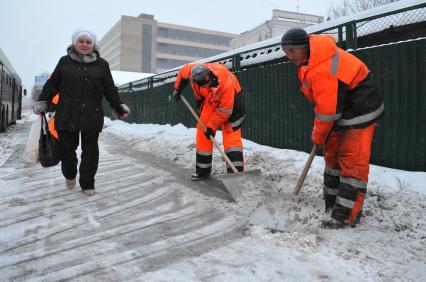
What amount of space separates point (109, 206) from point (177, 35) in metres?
82.7

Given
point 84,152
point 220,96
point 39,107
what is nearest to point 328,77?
point 220,96

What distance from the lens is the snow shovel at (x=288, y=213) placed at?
304 centimetres

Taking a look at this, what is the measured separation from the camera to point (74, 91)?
4.04 meters

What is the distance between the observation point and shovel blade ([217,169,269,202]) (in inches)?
156

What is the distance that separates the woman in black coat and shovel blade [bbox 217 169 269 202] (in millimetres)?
1546

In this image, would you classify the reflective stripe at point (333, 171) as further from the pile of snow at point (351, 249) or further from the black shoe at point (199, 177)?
the black shoe at point (199, 177)

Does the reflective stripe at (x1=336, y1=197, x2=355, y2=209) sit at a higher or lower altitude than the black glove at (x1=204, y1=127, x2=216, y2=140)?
lower

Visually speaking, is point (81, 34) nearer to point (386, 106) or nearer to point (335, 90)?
point (335, 90)

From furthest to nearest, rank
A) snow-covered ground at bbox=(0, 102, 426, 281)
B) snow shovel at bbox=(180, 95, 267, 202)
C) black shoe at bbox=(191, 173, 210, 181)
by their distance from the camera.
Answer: black shoe at bbox=(191, 173, 210, 181), snow shovel at bbox=(180, 95, 267, 202), snow-covered ground at bbox=(0, 102, 426, 281)

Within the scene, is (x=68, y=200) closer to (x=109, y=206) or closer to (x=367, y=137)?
(x=109, y=206)

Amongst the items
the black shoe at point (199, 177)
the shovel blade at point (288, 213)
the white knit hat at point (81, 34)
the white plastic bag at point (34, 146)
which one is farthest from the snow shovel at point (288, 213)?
the white plastic bag at point (34, 146)

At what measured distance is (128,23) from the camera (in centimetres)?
7681

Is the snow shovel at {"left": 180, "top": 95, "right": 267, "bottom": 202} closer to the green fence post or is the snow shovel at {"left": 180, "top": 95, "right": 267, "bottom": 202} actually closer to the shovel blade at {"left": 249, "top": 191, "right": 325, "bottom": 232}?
the shovel blade at {"left": 249, "top": 191, "right": 325, "bottom": 232}

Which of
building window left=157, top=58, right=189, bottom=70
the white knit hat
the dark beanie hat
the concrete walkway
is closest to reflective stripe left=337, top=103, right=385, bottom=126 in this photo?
the dark beanie hat
